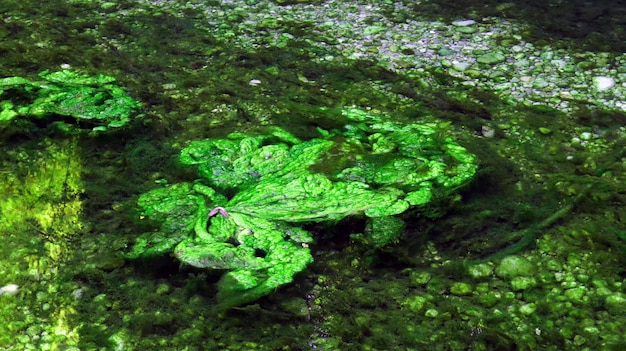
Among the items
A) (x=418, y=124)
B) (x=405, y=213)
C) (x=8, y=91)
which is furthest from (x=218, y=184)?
(x=8, y=91)

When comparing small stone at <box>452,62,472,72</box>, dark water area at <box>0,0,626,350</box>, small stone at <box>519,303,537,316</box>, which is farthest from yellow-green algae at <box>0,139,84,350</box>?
small stone at <box>452,62,472,72</box>

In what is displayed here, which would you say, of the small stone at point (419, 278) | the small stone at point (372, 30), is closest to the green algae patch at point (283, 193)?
the small stone at point (419, 278)

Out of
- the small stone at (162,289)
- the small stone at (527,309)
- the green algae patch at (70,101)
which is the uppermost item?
the green algae patch at (70,101)

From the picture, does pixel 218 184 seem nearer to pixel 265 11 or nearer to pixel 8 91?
pixel 8 91

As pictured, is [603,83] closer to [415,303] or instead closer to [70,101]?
[415,303]

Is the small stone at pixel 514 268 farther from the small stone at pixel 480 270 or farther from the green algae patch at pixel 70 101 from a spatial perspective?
the green algae patch at pixel 70 101

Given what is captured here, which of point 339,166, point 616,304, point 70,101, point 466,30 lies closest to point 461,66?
point 466,30

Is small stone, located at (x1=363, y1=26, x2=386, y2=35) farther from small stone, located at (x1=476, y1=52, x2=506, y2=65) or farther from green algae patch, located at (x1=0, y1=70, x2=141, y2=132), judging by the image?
green algae patch, located at (x1=0, y1=70, x2=141, y2=132)
